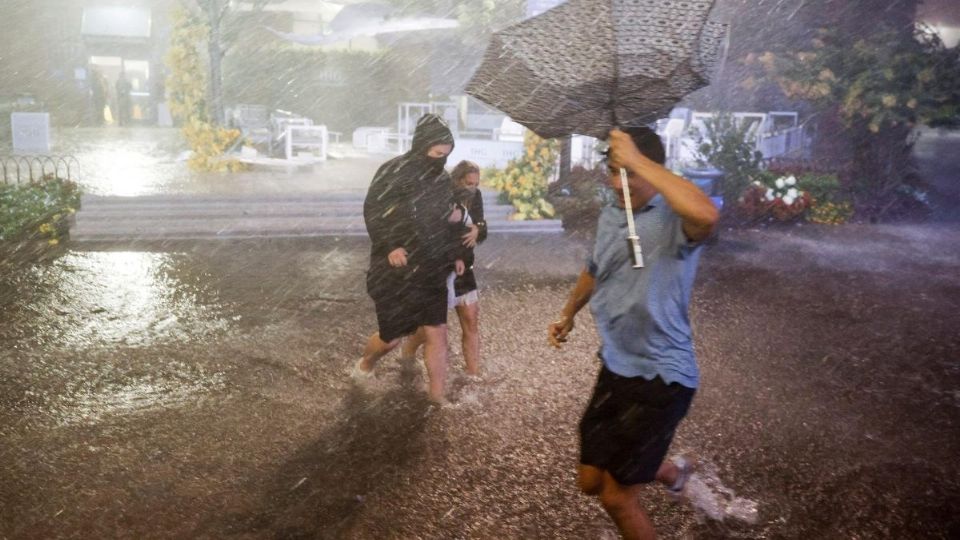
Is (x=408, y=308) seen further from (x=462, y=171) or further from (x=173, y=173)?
(x=173, y=173)

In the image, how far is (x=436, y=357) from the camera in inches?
196

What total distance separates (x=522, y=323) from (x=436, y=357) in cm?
228

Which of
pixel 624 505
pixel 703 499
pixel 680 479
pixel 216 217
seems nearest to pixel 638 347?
pixel 624 505

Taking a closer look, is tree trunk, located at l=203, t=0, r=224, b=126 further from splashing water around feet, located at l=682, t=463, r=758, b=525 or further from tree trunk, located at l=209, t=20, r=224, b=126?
splashing water around feet, located at l=682, t=463, r=758, b=525

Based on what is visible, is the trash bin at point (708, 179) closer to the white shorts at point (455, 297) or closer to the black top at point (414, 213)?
the white shorts at point (455, 297)

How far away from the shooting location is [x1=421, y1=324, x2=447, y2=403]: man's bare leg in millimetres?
4945

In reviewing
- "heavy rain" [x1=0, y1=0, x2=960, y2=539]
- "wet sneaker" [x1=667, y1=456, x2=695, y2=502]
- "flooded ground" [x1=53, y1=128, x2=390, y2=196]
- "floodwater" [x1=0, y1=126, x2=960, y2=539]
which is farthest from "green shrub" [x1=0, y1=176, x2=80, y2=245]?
"wet sneaker" [x1=667, y1=456, x2=695, y2=502]

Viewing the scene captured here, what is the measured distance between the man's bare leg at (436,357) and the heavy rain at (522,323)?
0.11ft

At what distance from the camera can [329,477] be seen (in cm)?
406

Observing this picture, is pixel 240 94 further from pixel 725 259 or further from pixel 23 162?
pixel 725 259

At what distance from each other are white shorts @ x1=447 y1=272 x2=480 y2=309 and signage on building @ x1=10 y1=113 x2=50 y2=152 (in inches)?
657

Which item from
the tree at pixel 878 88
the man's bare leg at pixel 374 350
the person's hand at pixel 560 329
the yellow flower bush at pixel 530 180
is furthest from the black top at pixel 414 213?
the tree at pixel 878 88

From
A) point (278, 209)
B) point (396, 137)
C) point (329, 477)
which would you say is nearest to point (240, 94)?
point (396, 137)

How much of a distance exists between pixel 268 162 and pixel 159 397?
11546mm
